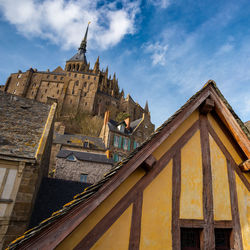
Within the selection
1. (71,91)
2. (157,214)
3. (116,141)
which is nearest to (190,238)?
(157,214)

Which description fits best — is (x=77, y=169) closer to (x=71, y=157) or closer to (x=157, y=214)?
(x=71, y=157)

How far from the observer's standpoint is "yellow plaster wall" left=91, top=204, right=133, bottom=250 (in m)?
2.40

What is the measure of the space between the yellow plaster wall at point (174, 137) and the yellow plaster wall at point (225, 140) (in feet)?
1.34

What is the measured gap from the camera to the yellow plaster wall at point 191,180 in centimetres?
306

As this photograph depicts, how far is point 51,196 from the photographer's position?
1000 centimetres

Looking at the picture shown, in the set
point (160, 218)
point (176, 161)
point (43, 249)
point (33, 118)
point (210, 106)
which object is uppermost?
point (33, 118)

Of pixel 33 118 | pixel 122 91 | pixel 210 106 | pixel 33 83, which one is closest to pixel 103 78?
pixel 122 91

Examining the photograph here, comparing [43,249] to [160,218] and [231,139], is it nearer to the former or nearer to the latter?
[160,218]

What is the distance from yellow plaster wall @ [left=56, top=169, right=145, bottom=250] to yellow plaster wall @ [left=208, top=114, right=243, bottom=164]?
203cm

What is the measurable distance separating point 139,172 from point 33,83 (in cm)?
7146

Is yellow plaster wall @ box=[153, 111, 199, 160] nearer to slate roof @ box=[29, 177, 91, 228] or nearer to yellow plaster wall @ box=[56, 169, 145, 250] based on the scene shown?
yellow plaster wall @ box=[56, 169, 145, 250]

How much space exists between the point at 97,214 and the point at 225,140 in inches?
120

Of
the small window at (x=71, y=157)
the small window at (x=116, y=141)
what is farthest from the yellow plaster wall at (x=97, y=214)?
the small window at (x=116, y=141)

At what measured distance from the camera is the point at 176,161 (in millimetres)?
3293
